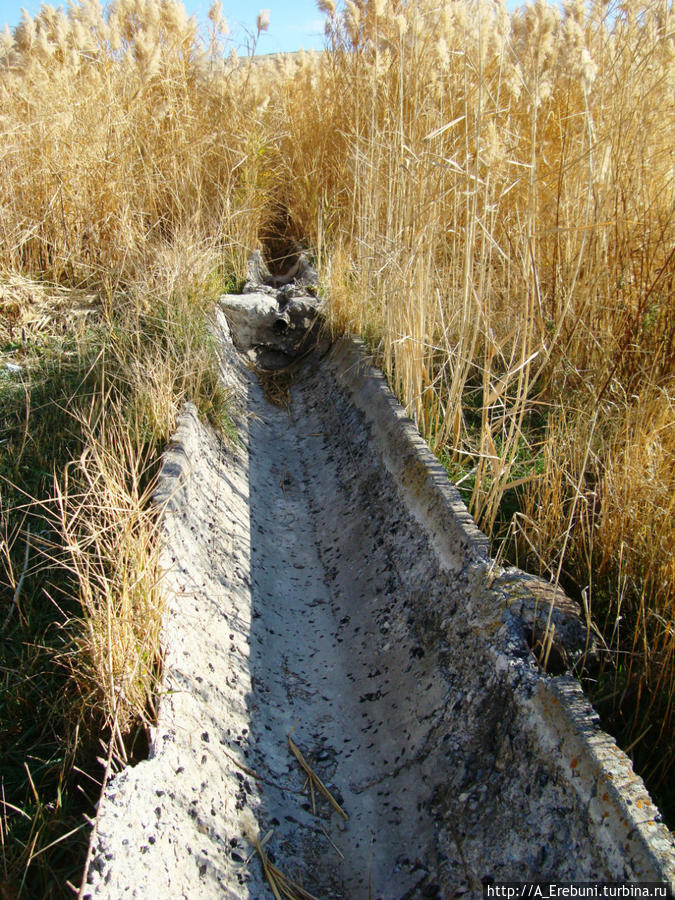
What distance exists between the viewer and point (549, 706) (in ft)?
5.21

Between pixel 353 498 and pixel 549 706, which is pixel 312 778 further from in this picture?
pixel 353 498

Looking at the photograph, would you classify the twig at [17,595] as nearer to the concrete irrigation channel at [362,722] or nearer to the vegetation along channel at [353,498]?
the vegetation along channel at [353,498]

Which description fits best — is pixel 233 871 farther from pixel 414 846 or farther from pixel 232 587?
pixel 232 587

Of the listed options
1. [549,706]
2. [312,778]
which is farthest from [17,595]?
[549,706]

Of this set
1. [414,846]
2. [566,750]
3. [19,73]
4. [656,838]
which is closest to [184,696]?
[414,846]

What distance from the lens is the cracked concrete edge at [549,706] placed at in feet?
4.16

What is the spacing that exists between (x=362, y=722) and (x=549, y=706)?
0.78 m

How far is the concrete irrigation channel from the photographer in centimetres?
144

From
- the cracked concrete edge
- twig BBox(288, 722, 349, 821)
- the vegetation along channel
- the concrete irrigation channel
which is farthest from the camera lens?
twig BBox(288, 722, 349, 821)

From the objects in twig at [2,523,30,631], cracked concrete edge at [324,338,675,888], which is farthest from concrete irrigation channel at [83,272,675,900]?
twig at [2,523,30,631]

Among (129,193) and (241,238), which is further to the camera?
(241,238)

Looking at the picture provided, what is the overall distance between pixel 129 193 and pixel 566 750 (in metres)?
4.06

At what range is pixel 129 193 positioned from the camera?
4.36m

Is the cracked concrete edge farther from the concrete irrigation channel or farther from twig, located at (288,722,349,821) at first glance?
twig, located at (288,722,349,821)
